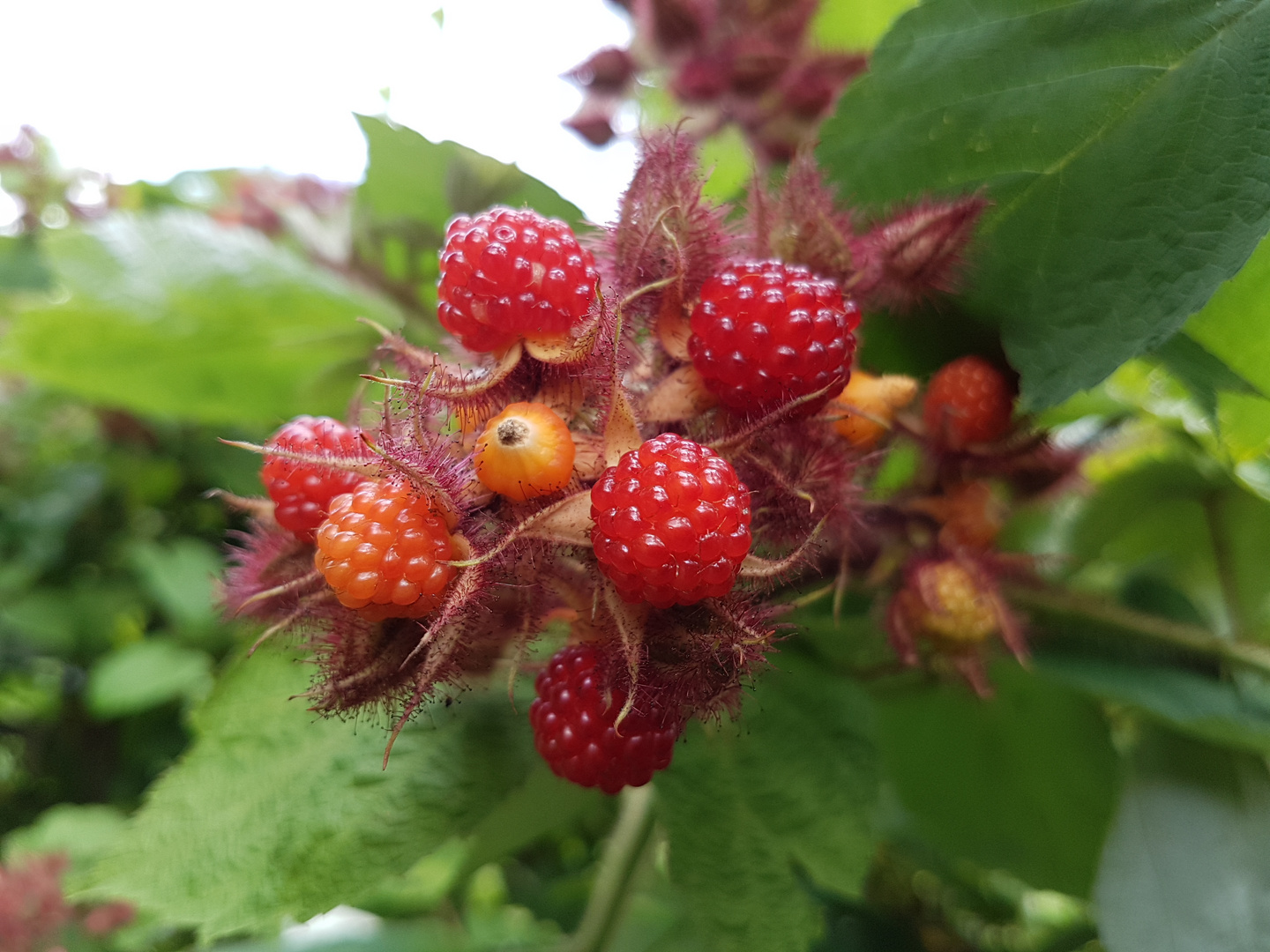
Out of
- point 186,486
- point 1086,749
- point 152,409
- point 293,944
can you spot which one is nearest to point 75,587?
point 186,486

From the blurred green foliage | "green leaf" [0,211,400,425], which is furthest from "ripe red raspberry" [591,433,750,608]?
"green leaf" [0,211,400,425]

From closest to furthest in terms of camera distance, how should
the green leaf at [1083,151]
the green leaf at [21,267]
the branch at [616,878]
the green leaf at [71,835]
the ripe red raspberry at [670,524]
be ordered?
1. the ripe red raspberry at [670,524]
2. the green leaf at [1083,151]
3. the branch at [616,878]
4. the green leaf at [71,835]
5. the green leaf at [21,267]

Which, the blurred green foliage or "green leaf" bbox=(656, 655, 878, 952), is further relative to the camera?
"green leaf" bbox=(656, 655, 878, 952)

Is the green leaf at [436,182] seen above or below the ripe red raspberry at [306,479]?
above

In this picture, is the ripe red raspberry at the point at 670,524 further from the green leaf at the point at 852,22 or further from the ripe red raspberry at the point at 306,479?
the green leaf at the point at 852,22

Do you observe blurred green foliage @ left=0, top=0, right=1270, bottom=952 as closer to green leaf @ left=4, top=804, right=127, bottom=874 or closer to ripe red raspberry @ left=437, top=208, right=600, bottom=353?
green leaf @ left=4, top=804, right=127, bottom=874

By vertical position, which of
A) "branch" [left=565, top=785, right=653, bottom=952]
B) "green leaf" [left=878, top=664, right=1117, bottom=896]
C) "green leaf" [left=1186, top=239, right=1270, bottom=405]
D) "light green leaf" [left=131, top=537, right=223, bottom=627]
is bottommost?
"light green leaf" [left=131, top=537, right=223, bottom=627]

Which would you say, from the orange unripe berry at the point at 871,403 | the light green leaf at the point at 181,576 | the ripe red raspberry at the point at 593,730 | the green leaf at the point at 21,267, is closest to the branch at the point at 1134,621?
the orange unripe berry at the point at 871,403

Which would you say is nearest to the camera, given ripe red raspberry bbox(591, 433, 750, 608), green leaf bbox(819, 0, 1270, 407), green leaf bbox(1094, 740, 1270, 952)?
ripe red raspberry bbox(591, 433, 750, 608)
